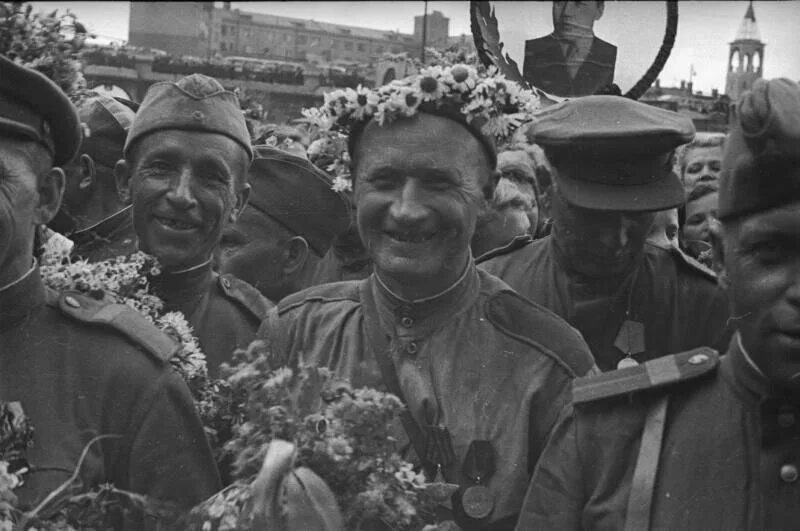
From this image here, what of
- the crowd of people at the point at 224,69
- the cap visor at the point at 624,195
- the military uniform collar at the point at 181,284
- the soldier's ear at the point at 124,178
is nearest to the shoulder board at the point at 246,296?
the military uniform collar at the point at 181,284

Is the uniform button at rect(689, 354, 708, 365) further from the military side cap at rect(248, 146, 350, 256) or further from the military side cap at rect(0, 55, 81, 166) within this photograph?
the military side cap at rect(248, 146, 350, 256)

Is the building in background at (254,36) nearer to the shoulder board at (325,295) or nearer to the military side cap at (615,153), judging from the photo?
the military side cap at (615,153)

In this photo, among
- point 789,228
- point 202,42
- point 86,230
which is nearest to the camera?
point 789,228

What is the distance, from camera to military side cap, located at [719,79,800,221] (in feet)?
10.5

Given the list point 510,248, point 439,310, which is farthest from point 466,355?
point 510,248

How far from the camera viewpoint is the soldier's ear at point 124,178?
5.38m

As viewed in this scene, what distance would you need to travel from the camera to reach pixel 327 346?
4.75 metres

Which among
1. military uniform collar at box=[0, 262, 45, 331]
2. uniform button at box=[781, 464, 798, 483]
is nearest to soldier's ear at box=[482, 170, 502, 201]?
military uniform collar at box=[0, 262, 45, 331]

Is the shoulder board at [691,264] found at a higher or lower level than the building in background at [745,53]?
lower

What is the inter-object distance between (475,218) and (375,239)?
391 mm

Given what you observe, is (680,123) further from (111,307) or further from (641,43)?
(111,307)

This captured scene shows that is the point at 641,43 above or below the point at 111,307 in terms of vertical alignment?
above

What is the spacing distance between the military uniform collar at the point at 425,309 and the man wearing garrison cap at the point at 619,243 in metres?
0.64

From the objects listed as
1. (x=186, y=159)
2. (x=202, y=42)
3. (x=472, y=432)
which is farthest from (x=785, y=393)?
(x=202, y=42)
